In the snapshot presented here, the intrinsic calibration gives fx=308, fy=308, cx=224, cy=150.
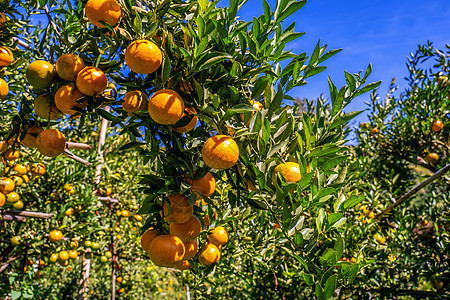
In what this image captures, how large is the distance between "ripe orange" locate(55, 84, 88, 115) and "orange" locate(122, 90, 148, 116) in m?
0.21

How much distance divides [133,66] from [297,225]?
0.66 m

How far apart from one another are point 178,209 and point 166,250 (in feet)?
0.46

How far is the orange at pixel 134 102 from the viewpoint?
0.98 metres

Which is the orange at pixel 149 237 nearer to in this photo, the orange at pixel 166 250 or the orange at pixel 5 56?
the orange at pixel 166 250

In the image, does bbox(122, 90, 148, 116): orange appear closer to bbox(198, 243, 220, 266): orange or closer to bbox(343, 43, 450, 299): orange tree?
bbox(198, 243, 220, 266): orange

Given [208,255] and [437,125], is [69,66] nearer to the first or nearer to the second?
[208,255]

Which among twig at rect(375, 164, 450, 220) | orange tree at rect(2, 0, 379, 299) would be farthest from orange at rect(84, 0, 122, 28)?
twig at rect(375, 164, 450, 220)

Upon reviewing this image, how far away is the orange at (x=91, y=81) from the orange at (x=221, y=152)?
17.6 inches

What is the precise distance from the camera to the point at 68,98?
3.52 feet

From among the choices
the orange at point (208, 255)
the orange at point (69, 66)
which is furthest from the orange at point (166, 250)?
the orange at point (69, 66)

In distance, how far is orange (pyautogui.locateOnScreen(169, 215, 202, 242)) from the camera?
3.39ft

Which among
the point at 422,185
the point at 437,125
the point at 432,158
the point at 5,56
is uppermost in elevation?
the point at 437,125

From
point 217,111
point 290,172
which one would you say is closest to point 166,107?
point 217,111

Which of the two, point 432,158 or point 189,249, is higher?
point 432,158
